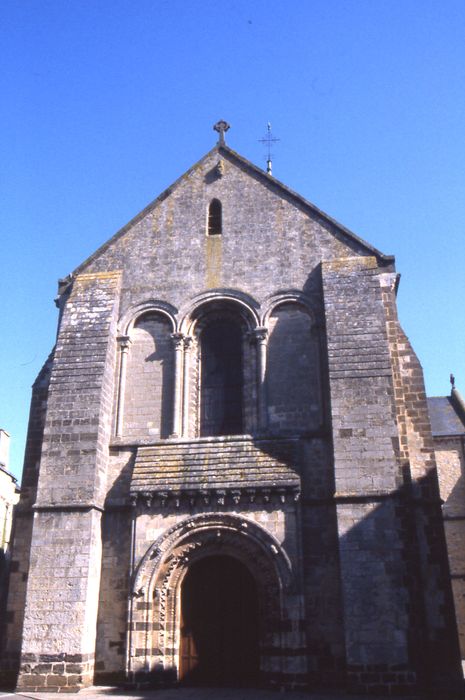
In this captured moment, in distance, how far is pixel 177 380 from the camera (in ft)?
47.3

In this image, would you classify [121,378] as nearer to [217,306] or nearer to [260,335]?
[217,306]

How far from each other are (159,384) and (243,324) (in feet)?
7.65

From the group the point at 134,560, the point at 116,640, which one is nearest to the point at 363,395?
the point at 134,560

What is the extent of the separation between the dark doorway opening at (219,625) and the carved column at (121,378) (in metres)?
3.43

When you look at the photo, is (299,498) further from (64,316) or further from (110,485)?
(64,316)

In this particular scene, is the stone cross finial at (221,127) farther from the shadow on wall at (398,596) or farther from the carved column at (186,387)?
the shadow on wall at (398,596)

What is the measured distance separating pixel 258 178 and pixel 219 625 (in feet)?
34.0


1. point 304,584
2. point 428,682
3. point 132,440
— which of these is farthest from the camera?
point 132,440

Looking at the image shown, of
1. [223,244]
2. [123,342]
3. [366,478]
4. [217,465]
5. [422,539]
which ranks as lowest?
[422,539]

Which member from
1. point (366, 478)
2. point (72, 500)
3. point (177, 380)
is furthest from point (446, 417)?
point (72, 500)

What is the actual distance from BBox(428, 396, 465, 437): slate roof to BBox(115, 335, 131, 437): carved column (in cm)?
1697

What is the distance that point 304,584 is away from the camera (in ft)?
39.9

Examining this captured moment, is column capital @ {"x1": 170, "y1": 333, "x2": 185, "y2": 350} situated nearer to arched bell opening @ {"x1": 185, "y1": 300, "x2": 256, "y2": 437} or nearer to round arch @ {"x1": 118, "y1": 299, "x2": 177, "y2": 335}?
arched bell opening @ {"x1": 185, "y1": 300, "x2": 256, "y2": 437}

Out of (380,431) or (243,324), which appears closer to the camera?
(380,431)
